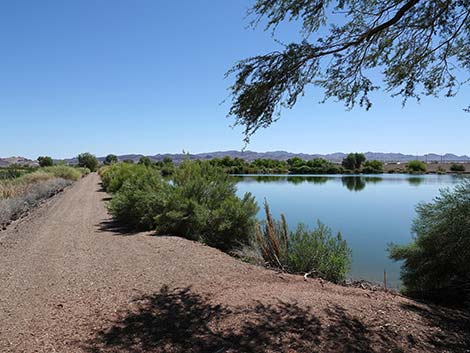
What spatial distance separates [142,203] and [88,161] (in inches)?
4644

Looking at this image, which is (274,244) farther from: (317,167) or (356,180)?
(317,167)

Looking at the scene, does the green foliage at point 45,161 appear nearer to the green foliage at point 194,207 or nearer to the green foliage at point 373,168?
the green foliage at point 373,168

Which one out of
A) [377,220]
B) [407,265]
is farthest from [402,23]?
[377,220]

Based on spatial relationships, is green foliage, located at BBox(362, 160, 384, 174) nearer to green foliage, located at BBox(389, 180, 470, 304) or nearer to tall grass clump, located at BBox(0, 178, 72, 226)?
tall grass clump, located at BBox(0, 178, 72, 226)

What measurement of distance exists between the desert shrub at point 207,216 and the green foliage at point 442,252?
4.50 metres

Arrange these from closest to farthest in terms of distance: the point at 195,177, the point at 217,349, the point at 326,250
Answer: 1. the point at 217,349
2. the point at 326,250
3. the point at 195,177

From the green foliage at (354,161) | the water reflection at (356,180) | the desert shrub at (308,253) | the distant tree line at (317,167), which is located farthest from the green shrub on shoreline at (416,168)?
the desert shrub at (308,253)

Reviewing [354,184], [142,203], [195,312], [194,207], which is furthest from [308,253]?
[354,184]

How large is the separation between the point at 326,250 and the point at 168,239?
4436mm

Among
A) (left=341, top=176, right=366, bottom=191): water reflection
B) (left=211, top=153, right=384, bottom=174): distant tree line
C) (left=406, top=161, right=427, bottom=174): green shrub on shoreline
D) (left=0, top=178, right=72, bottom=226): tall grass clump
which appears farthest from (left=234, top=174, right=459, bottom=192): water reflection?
(left=0, top=178, right=72, bottom=226): tall grass clump

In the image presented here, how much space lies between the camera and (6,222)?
15.8m

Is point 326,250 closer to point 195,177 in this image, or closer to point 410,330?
point 410,330

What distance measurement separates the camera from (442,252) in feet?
24.9

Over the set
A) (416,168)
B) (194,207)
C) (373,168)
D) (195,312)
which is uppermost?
(194,207)
